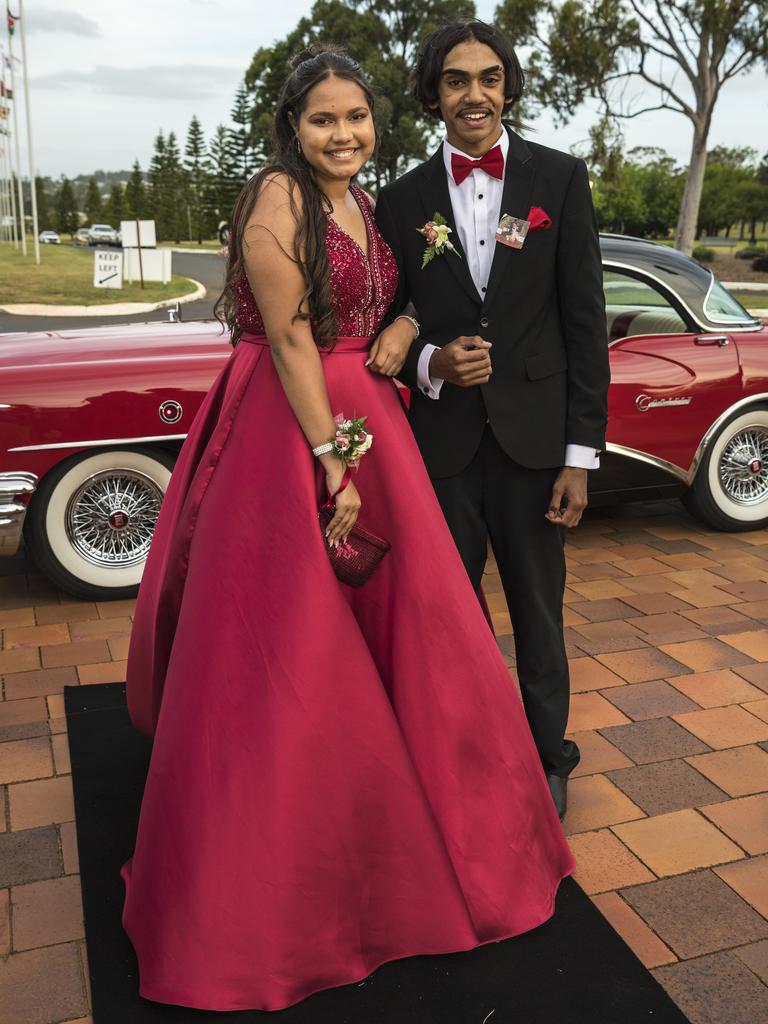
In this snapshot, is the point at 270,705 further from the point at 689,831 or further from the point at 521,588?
the point at 689,831

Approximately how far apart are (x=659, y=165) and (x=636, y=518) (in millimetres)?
70471

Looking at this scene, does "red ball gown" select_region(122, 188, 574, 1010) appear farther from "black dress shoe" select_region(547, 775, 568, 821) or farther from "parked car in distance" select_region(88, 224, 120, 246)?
"parked car in distance" select_region(88, 224, 120, 246)

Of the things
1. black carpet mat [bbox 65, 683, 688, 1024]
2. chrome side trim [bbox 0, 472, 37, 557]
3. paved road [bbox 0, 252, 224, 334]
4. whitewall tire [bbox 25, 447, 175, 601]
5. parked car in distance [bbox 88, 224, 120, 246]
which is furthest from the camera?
parked car in distance [bbox 88, 224, 120, 246]

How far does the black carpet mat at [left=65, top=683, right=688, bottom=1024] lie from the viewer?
6.82 ft

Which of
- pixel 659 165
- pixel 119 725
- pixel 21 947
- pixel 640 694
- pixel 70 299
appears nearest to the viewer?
pixel 21 947

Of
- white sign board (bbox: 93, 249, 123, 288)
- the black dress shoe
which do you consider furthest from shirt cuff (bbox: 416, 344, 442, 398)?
white sign board (bbox: 93, 249, 123, 288)

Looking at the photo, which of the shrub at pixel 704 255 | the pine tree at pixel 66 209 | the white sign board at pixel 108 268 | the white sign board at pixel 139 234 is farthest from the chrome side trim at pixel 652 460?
the pine tree at pixel 66 209

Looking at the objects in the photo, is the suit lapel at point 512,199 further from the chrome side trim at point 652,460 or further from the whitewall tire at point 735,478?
the whitewall tire at point 735,478

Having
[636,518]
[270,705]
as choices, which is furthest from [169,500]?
[636,518]

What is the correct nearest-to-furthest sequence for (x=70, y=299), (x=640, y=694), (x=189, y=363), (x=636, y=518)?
(x=640, y=694) → (x=189, y=363) → (x=636, y=518) → (x=70, y=299)

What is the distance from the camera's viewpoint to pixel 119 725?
132 inches

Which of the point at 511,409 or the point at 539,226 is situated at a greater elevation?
the point at 539,226

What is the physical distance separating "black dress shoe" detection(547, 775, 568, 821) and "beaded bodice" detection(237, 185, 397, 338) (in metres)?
1.35

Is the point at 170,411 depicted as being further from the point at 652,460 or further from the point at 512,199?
the point at 652,460
